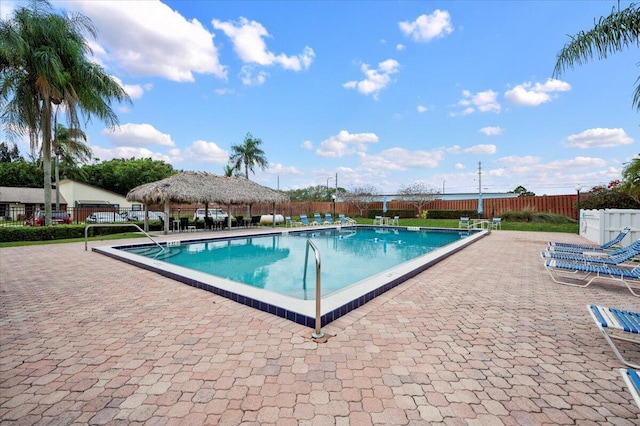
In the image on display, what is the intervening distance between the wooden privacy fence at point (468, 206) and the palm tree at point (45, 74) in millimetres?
8420

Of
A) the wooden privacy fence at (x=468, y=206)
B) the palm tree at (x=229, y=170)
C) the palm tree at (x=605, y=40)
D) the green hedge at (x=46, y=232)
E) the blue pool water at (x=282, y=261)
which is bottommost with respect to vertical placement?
the blue pool water at (x=282, y=261)

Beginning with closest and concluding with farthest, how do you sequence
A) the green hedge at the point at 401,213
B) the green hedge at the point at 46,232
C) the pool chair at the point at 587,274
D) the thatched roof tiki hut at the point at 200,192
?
the pool chair at the point at 587,274 → the green hedge at the point at 46,232 → the thatched roof tiki hut at the point at 200,192 → the green hedge at the point at 401,213

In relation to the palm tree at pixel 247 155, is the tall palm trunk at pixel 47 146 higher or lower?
lower

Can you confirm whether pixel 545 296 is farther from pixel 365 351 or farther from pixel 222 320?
pixel 222 320

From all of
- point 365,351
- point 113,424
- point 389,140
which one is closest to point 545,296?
point 365,351

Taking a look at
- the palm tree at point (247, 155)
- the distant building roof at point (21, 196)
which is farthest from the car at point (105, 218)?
the distant building roof at point (21, 196)

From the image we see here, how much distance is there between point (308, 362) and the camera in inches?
103

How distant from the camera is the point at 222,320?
3602mm

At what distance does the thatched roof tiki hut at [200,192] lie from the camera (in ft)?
47.1

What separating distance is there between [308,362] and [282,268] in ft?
18.1

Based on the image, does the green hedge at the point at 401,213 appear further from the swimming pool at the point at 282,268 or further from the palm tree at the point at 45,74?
the palm tree at the point at 45,74

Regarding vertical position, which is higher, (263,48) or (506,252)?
(263,48)

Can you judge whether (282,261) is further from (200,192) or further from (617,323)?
(200,192)

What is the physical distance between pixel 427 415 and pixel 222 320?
2537 millimetres
